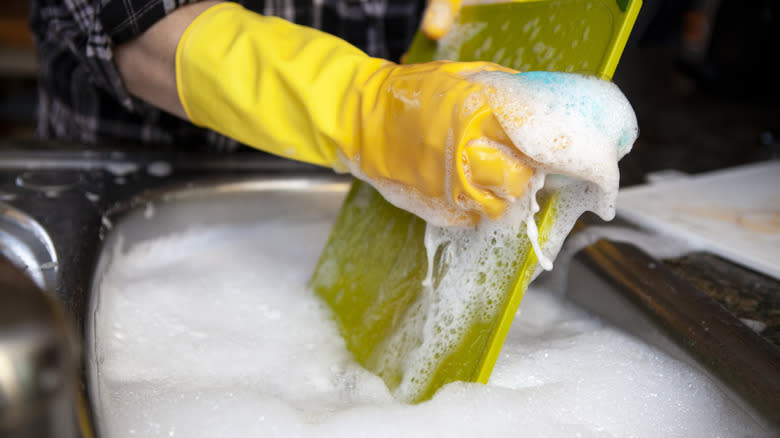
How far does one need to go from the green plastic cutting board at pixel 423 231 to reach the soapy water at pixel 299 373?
0.03 meters

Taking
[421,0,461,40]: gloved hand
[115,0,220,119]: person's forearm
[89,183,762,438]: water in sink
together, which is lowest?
[89,183,762,438]: water in sink

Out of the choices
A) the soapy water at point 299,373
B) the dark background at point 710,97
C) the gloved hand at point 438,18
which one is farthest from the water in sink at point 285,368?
the dark background at point 710,97

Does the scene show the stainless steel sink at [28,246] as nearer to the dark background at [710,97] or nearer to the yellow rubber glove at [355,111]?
the yellow rubber glove at [355,111]

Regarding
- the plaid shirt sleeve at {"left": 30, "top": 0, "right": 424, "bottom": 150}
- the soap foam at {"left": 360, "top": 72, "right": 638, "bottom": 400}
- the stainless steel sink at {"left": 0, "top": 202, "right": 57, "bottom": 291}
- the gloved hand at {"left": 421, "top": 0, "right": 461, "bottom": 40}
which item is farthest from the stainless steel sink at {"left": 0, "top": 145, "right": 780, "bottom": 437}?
the gloved hand at {"left": 421, "top": 0, "right": 461, "bottom": 40}

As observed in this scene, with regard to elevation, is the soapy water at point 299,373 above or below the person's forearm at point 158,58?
below

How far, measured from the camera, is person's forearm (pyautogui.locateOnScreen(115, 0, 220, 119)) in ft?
2.45

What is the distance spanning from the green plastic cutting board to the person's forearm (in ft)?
1.00

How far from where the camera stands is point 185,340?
2.53ft

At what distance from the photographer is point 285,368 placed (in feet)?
2.41

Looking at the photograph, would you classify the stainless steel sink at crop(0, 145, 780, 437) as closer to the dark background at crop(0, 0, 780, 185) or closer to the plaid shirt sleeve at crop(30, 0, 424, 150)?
the plaid shirt sleeve at crop(30, 0, 424, 150)

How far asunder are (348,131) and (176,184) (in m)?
0.44

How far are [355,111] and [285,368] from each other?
13.7 inches

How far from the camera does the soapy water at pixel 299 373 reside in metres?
0.59

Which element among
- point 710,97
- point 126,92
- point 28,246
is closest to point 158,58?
point 126,92
